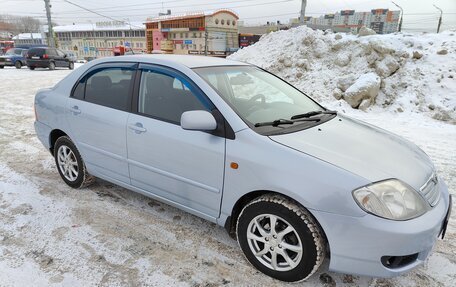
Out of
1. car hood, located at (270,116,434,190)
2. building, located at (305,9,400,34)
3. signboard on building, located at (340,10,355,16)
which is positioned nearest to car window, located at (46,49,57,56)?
car hood, located at (270,116,434,190)

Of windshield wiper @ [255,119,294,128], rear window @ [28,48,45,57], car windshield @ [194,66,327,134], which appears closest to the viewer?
windshield wiper @ [255,119,294,128]

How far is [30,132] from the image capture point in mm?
6363

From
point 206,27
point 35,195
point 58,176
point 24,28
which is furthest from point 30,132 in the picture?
point 24,28

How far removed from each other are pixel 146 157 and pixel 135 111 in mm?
465

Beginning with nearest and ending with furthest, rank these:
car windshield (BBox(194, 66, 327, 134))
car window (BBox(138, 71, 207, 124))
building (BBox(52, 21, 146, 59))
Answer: car windshield (BBox(194, 66, 327, 134)), car window (BBox(138, 71, 207, 124)), building (BBox(52, 21, 146, 59))

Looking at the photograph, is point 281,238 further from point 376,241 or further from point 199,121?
point 199,121

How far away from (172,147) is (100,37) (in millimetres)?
90556

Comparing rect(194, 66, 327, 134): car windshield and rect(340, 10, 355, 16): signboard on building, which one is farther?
rect(340, 10, 355, 16): signboard on building

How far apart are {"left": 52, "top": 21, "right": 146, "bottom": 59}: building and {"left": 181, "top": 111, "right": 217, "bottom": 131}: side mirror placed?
79.8m

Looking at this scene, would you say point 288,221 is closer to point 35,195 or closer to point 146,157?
point 146,157

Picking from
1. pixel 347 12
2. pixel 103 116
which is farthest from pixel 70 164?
pixel 347 12

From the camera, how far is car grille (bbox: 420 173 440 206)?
7.44 feet

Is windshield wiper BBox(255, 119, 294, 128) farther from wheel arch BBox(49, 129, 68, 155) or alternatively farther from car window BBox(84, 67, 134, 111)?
wheel arch BBox(49, 129, 68, 155)

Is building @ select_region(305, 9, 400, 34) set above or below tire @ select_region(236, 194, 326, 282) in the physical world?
above
